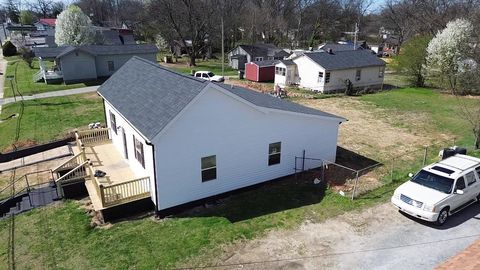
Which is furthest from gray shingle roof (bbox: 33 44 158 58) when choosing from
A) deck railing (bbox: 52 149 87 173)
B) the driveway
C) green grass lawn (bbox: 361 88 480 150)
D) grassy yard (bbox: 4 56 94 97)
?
the driveway

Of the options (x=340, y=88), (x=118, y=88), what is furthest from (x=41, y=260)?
(x=340, y=88)

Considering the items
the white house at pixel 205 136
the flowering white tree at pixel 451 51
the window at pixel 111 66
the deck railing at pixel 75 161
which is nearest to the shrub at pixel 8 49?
the window at pixel 111 66

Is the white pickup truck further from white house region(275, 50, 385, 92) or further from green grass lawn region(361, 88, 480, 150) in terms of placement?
white house region(275, 50, 385, 92)

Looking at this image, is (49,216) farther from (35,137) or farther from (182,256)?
(35,137)

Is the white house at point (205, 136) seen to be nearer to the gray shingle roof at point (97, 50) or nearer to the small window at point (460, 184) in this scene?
the small window at point (460, 184)

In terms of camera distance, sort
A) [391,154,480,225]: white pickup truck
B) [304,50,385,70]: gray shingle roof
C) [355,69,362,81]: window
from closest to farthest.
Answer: [391,154,480,225]: white pickup truck → [304,50,385,70]: gray shingle roof → [355,69,362,81]: window
